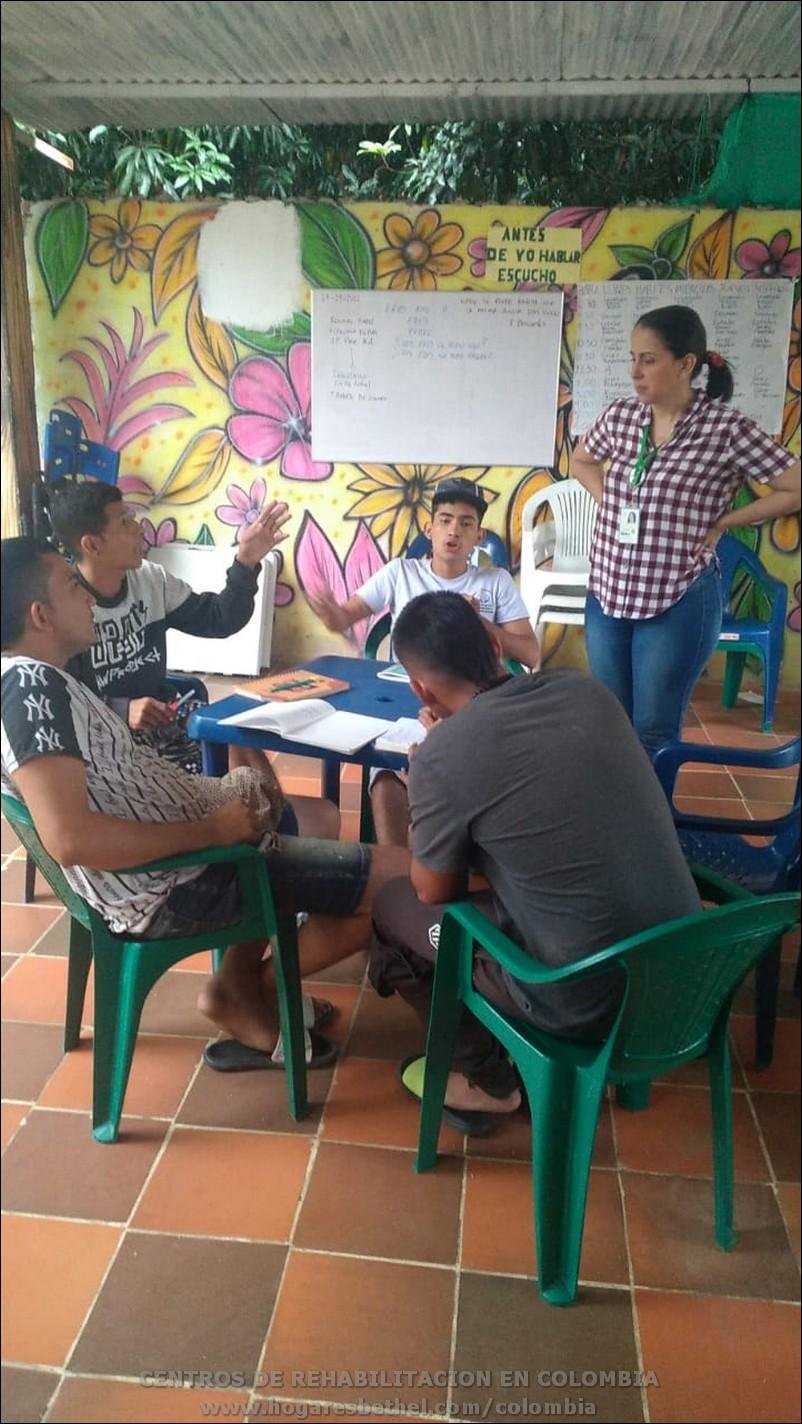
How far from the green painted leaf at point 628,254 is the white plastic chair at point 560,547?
0.19 meters

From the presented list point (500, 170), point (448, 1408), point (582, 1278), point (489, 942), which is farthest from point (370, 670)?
point (582, 1278)

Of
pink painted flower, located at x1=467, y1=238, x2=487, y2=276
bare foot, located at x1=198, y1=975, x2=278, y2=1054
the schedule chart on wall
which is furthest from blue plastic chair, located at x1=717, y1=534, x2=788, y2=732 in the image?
bare foot, located at x1=198, y1=975, x2=278, y2=1054

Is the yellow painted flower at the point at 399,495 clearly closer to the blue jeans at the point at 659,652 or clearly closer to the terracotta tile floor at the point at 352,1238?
the blue jeans at the point at 659,652

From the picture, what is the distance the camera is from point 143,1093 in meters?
0.98

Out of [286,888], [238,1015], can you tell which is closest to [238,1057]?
[238,1015]

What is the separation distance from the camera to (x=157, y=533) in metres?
0.79

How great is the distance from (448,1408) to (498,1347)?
0.49 feet

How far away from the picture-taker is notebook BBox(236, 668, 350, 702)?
0.93 m

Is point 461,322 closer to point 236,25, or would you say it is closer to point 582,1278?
point 236,25

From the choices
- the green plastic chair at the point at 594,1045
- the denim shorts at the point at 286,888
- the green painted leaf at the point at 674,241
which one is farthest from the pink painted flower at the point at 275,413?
the green plastic chair at the point at 594,1045

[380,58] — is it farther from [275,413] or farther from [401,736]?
[401,736]

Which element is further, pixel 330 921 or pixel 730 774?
pixel 330 921

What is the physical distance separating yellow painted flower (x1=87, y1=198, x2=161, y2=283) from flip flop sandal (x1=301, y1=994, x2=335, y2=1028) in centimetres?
89

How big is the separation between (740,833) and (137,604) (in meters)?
0.81
